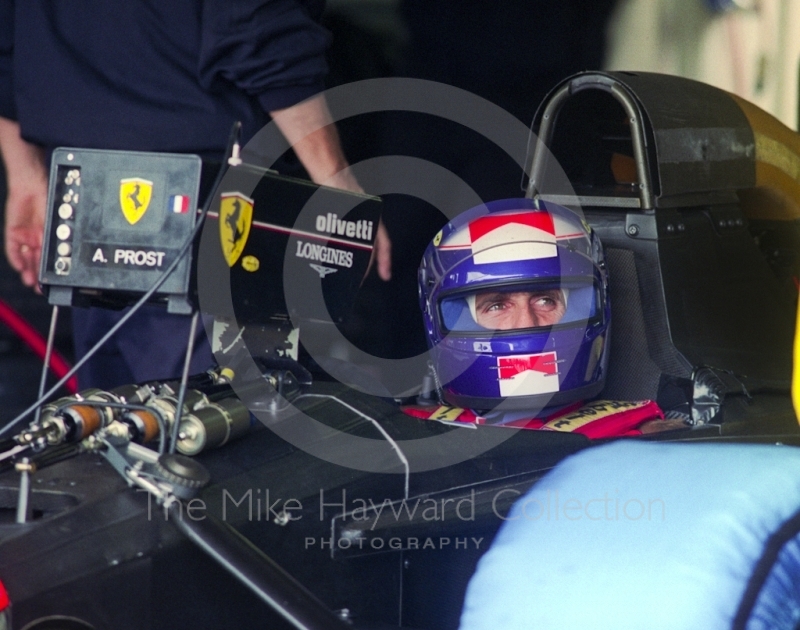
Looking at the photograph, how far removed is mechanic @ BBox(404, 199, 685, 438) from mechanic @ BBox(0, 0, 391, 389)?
0.70 feet

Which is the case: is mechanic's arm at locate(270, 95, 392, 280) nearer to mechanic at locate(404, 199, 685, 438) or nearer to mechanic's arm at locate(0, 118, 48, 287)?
mechanic at locate(404, 199, 685, 438)

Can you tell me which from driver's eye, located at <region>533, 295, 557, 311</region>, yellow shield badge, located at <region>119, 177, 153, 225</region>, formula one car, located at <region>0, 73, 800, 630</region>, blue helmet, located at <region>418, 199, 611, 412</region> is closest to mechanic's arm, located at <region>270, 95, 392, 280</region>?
blue helmet, located at <region>418, 199, 611, 412</region>

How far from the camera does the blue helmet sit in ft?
6.31

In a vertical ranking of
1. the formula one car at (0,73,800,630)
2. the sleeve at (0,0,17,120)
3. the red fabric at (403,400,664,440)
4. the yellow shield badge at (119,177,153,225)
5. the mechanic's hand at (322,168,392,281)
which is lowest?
the red fabric at (403,400,664,440)

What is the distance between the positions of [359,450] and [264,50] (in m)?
1.02

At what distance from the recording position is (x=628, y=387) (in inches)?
80.8

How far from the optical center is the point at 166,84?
7.07ft

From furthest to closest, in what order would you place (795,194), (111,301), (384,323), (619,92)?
(384,323), (795,194), (619,92), (111,301)

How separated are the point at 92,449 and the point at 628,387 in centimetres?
113

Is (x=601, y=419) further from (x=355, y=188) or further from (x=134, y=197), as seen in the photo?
(x=134, y=197)

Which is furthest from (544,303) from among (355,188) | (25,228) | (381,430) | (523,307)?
(25,228)

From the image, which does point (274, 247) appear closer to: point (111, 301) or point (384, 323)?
point (111, 301)

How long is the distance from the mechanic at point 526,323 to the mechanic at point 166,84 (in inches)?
8.4

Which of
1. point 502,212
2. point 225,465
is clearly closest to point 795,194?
point 502,212
